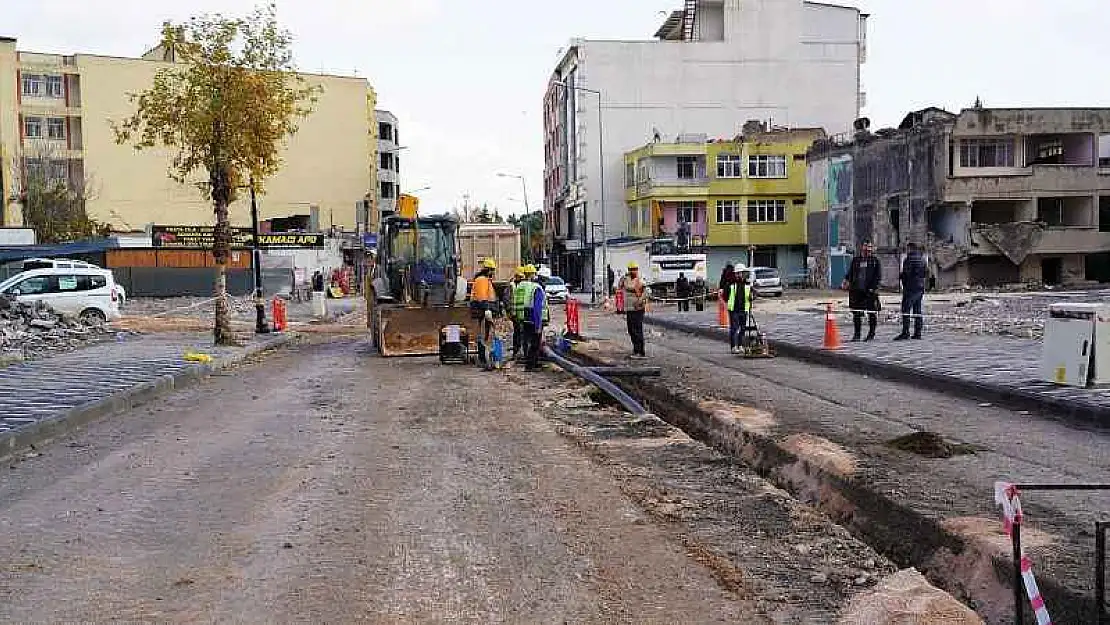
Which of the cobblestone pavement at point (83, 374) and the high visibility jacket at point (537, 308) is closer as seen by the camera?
the cobblestone pavement at point (83, 374)

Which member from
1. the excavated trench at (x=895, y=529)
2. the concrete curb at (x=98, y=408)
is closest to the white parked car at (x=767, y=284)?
the concrete curb at (x=98, y=408)

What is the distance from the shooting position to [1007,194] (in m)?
46.5

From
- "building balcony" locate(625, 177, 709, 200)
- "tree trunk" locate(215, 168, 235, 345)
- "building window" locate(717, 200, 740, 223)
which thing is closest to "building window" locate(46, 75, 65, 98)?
"building balcony" locate(625, 177, 709, 200)

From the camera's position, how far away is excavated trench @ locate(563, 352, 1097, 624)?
551cm

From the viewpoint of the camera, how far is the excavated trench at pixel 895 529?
5.51 metres

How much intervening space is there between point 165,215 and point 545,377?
6156cm

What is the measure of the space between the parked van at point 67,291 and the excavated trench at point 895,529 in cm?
2315

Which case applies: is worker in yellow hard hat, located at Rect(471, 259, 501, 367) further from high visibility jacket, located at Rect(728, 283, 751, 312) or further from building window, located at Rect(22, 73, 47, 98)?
building window, located at Rect(22, 73, 47, 98)

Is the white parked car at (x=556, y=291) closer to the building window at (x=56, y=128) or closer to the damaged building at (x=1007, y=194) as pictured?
the damaged building at (x=1007, y=194)

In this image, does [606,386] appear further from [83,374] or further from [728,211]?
[728,211]

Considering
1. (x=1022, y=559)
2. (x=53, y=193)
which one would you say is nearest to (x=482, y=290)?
(x=1022, y=559)

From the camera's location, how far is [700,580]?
19.3 feet

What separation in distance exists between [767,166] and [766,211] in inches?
108

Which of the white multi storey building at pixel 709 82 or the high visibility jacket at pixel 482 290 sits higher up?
the white multi storey building at pixel 709 82
